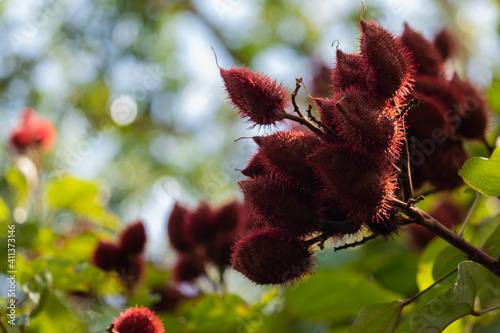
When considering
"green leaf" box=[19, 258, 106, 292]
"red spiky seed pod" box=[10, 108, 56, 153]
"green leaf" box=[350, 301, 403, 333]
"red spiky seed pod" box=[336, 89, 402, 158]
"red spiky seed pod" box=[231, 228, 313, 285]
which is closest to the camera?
"red spiky seed pod" box=[336, 89, 402, 158]

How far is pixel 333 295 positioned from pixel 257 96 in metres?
1.15

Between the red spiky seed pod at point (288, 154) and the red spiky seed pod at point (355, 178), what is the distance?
2.1 inches

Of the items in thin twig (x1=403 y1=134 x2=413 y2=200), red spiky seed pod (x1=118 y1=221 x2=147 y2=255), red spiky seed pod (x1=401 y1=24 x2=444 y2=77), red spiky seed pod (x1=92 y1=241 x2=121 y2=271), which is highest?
red spiky seed pod (x1=401 y1=24 x2=444 y2=77)

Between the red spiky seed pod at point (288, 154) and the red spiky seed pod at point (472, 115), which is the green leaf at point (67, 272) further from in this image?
the red spiky seed pod at point (472, 115)

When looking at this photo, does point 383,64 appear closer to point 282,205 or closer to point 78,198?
point 282,205

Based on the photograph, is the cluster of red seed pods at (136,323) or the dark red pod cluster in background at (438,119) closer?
the cluster of red seed pods at (136,323)

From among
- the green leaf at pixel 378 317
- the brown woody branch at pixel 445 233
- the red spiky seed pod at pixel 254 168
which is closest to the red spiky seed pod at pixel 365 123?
the brown woody branch at pixel 445 233

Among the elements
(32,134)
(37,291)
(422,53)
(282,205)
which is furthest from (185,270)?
(32,134)

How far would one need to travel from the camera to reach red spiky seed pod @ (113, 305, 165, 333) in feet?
3.38

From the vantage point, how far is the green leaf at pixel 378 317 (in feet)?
3.72

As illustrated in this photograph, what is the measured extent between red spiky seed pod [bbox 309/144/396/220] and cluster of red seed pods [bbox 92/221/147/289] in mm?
1035

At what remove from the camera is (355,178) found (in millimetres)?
922

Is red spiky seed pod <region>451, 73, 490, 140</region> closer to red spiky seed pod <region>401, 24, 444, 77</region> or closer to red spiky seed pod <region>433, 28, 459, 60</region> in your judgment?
red spiky seed pod <region>401, 24, 444, 77</region>

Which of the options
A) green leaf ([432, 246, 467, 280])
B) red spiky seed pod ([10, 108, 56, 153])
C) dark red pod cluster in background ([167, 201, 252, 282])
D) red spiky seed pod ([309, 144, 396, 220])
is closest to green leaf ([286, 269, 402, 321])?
dark red pod cluster in background ([167, 201, 252, 282])
